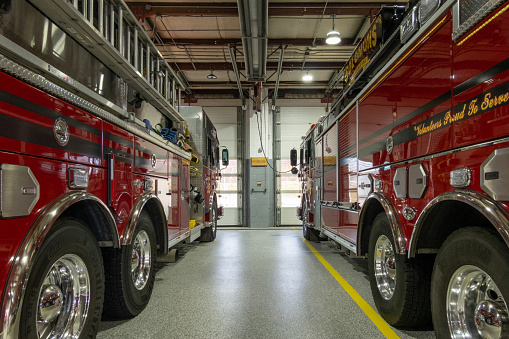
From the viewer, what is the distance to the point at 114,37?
11.1 ft

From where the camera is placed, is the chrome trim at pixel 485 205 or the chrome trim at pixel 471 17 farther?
the chrome trim at pixel 471 17

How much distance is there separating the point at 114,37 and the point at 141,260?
7.44 feet

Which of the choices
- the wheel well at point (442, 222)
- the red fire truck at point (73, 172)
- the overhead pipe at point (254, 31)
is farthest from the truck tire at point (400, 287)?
the overhead pipe at point (254, 31)

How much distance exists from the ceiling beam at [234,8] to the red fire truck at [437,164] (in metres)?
4.52

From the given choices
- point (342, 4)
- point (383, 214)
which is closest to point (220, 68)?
point (342, 4)

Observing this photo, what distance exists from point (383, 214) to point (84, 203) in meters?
2.51

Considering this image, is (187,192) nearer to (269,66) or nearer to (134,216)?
(134,216)


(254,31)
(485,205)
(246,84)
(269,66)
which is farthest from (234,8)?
(485,205)

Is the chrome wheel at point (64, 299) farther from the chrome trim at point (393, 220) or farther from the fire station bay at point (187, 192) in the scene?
the chrome trim at point (393, 220)

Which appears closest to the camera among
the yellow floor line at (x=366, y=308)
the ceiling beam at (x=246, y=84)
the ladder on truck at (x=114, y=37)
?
the ladder on truck at (x=114, y=37)

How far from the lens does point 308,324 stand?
2971 mm

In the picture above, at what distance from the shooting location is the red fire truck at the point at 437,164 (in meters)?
1.60

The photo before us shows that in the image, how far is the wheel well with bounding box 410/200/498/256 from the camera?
2.08m

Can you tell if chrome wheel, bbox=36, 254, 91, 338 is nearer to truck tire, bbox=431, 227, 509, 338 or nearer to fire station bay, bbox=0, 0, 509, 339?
fire station bay, bbox=0, 0, 509, 339
